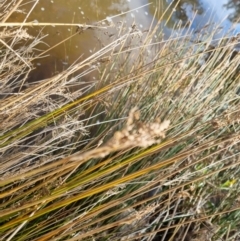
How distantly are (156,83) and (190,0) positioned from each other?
6.03ft

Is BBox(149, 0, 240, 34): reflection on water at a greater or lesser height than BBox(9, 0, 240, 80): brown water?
lesser

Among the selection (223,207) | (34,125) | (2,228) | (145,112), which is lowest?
(223,207)

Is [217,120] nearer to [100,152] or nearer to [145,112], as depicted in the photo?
[100,152]

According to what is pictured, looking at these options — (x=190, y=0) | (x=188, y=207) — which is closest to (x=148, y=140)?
(x=188, y=207)

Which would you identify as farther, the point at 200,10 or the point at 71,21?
the point at 200,10

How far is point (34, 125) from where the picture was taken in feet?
3.05

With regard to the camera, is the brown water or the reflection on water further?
the reflection on water

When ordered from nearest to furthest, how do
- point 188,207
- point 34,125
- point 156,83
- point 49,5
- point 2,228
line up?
point 2,228
point 34,125
point 188,207
point 156,83
point 49,5

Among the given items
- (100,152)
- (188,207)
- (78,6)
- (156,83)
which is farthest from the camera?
(78,6)

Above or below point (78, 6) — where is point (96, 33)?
below

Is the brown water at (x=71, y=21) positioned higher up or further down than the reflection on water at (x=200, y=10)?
higher up

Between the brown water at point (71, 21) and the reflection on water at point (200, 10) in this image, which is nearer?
the brown water at point (71, 21)

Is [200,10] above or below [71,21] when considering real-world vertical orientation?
below

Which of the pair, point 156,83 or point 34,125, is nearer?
point 34,125
